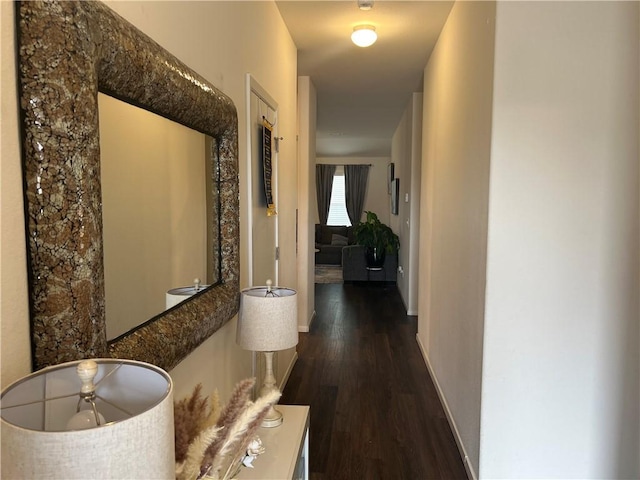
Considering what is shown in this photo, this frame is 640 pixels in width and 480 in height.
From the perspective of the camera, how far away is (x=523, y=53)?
6.24 feet

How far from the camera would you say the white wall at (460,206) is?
212cm

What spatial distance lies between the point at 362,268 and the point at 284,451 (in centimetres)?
598

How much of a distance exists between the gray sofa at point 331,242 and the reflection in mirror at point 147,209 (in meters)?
7.63

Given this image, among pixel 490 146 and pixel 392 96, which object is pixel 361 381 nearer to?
pixel 490 146

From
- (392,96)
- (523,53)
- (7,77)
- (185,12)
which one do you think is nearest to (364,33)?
(523,53)

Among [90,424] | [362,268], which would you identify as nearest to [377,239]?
[362,268]

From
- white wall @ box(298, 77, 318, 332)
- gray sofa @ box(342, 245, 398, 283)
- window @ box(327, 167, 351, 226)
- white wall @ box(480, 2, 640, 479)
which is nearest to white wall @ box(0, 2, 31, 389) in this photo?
white wall @ box(480, 2, 640, 479)

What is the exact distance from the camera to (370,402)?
10.3 ft

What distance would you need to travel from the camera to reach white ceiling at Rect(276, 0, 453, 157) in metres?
2.94

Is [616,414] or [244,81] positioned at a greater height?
[244,81]

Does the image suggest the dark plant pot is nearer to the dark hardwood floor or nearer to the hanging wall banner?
the dark hardwood floor

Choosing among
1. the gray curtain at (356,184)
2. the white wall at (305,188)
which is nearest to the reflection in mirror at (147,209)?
the white wall at (305,188)

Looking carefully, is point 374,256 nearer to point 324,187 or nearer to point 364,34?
point 324,187

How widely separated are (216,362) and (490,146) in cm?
141
